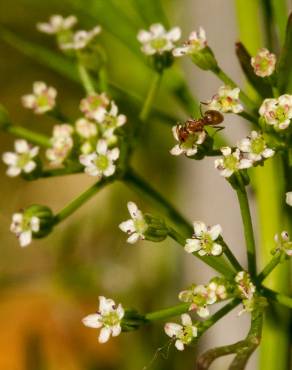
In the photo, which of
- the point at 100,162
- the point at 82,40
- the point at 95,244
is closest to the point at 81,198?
the point at 100,162

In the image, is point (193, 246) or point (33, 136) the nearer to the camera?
point (193, 246)

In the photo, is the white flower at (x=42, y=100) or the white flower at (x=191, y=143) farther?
the white flower at (x=42, y=100)

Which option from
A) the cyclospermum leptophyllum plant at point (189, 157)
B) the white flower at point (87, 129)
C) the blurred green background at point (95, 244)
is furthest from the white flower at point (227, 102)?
the blurred green background at point (95, 244)

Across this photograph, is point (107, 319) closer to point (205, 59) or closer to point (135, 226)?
point (135, 226)

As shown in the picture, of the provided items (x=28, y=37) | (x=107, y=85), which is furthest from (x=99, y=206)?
(x=107, y=85)

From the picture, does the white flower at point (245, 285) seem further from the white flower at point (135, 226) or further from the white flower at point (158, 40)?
the white flower at point (158, 40)

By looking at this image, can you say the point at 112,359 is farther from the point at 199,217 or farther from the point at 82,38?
the point at 82,38
